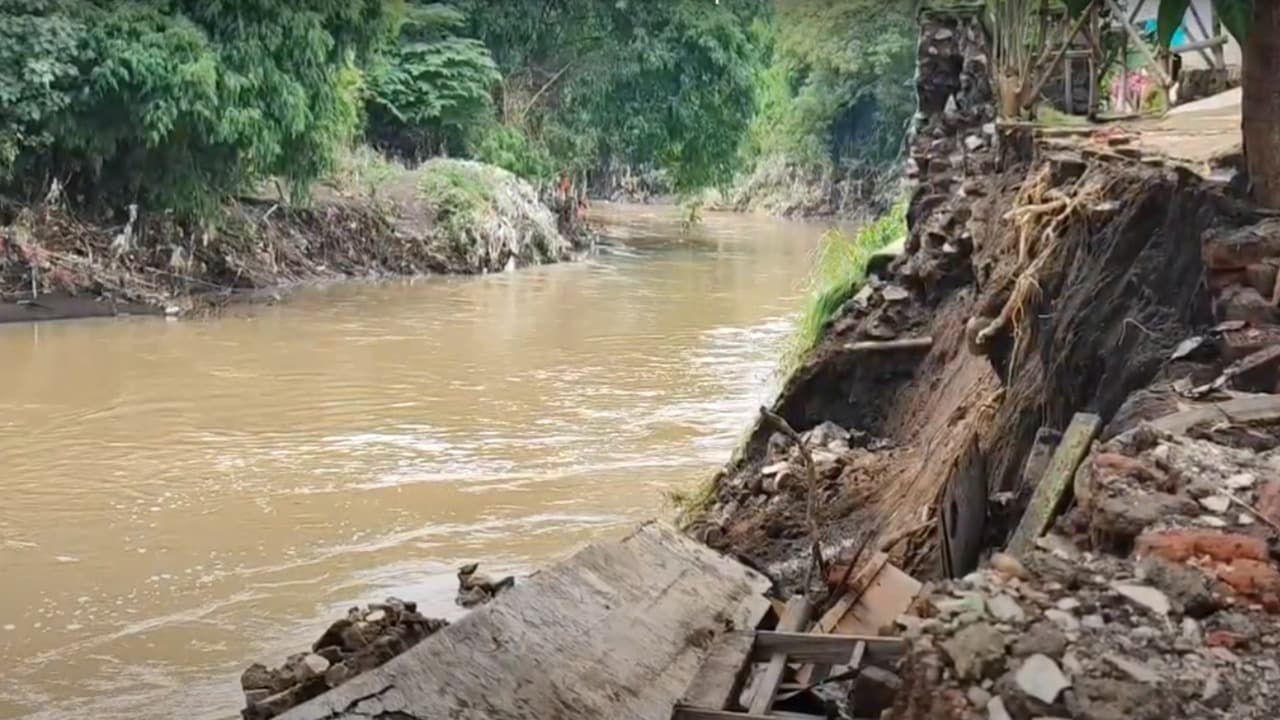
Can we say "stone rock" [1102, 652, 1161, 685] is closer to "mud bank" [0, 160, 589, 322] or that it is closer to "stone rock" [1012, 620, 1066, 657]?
"stone rock" [1012, 620, 1066, 657]

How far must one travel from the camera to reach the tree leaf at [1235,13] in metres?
4.45

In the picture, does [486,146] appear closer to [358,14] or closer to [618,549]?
[358,14]

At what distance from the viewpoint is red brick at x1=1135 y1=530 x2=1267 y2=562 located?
292 cm

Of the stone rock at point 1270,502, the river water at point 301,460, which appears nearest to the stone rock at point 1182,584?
the stone rock at point 1270,502

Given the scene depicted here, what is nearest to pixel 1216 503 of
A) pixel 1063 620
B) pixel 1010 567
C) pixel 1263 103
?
pixel 1010 567

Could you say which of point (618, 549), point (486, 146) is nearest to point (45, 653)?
point (618, 549)

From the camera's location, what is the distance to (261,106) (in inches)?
645

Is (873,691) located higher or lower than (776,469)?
higher

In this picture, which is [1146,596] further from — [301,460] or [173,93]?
[173,93]

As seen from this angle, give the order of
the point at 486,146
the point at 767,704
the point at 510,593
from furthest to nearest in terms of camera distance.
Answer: the point at 486,146, the point at 510,593, the point at 767,704

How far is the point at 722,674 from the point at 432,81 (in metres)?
20.3

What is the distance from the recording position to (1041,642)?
2619 mm

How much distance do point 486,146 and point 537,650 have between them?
20519 mm

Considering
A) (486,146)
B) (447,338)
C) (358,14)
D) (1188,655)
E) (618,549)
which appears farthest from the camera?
(486,146)
